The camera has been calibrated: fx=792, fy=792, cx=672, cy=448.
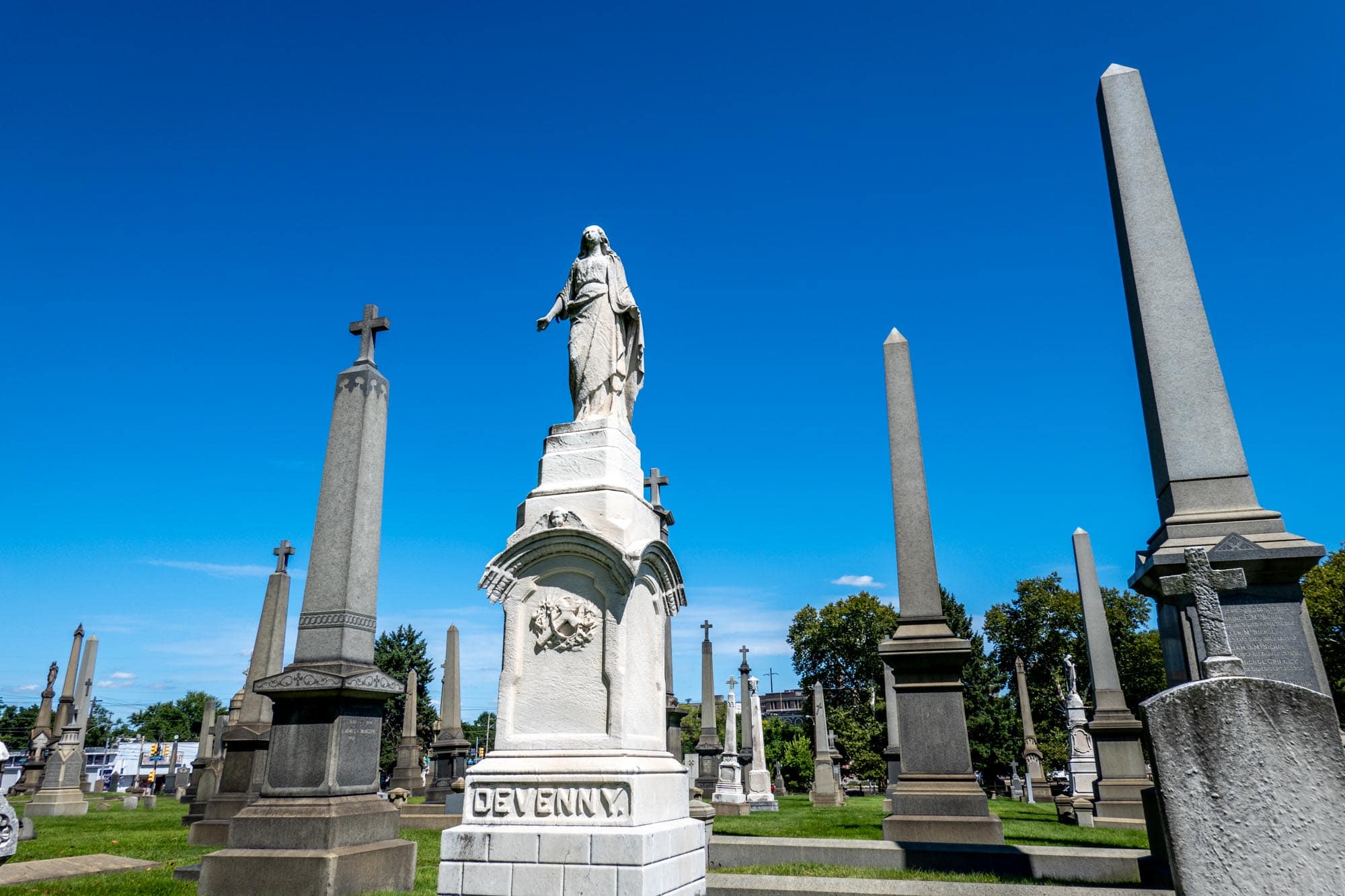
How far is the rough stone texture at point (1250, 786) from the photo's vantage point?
13.0 ft

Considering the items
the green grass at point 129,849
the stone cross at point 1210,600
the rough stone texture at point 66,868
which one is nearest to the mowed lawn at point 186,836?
the green grass at point 129,849

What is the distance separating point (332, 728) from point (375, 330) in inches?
204

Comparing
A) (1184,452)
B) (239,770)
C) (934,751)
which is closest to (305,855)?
(239,770)

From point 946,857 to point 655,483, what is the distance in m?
10.2

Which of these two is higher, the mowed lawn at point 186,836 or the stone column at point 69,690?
the stone column at point 69,690

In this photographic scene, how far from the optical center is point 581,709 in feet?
19.2

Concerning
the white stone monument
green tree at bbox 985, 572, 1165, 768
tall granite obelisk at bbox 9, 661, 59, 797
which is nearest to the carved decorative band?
the white stone monument

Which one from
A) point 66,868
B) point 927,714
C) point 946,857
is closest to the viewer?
point 946,857

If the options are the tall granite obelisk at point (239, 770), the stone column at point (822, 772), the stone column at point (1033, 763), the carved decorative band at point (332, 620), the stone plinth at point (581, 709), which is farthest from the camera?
the stone column at point (1033, 763)

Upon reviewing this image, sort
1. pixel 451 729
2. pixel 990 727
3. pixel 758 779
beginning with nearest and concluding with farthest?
1. pixel 451 729
2. pixel 758 779
3. pixel 990 727

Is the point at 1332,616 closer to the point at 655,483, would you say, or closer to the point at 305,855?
the point at 655,483

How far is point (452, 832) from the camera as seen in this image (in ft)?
18.6

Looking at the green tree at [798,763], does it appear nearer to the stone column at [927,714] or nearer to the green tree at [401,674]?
the green tree at [401,674]

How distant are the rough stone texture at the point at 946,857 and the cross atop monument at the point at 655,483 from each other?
27.7 feet
